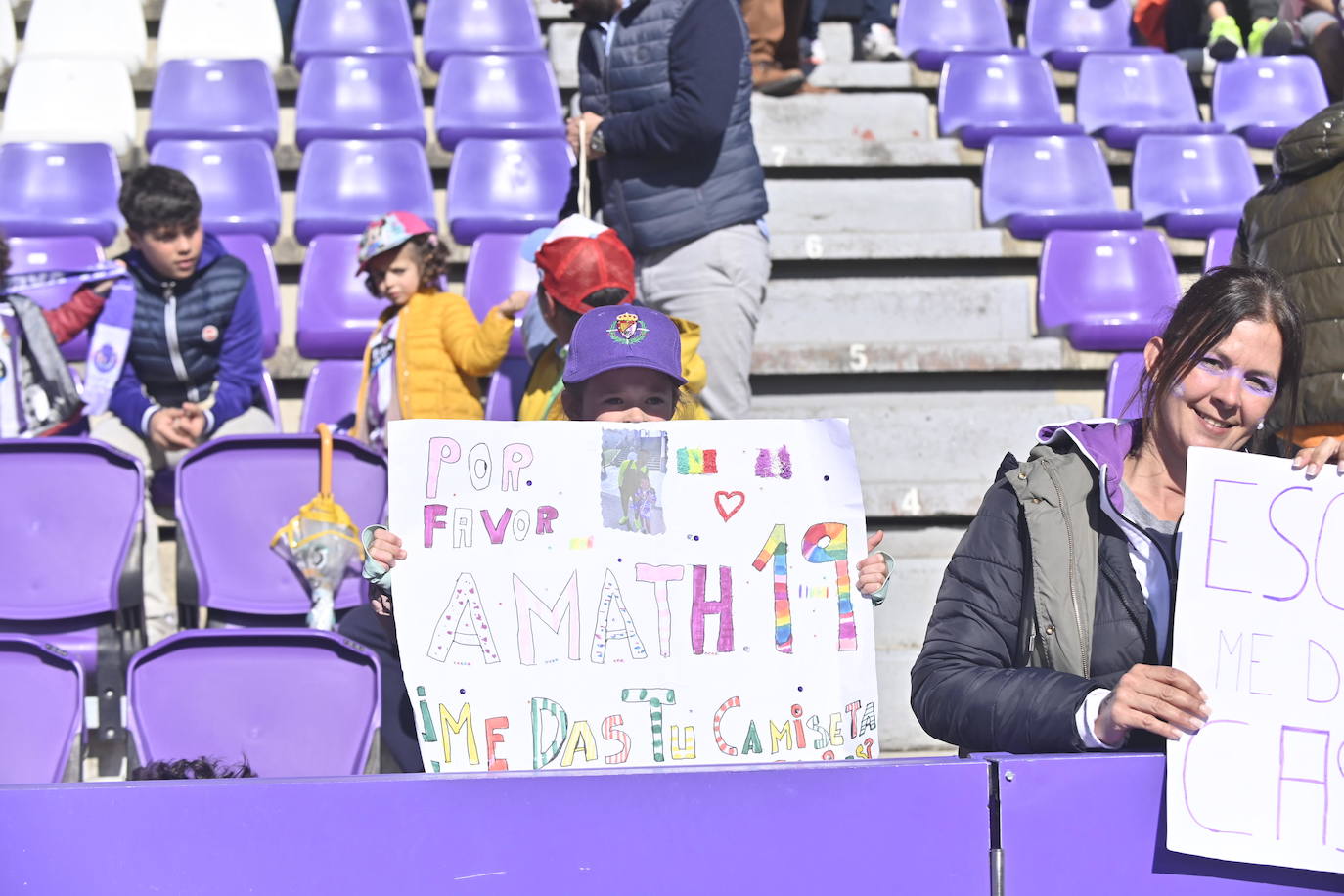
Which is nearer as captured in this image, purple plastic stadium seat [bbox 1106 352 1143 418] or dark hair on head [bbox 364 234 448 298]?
dark hair on head [bbox 364 234 448 298]

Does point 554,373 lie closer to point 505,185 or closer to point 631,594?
point 631,594

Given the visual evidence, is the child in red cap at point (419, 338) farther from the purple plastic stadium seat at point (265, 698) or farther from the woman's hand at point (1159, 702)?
the woman's hand at point (1159, 702)

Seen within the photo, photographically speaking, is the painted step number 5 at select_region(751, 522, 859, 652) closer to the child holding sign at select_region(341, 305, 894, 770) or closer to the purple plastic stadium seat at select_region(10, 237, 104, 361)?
the child holding sign at select_region(341, 305, 894, 770)

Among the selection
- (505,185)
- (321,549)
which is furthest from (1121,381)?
(321,549)

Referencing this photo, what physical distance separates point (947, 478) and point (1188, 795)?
10.7 feet

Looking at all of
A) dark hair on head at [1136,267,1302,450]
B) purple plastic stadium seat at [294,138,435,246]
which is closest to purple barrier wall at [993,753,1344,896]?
dark hair on head at [1136,267,1302,450]

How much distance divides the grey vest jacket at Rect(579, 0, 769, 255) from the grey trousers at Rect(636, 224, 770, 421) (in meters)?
0.05

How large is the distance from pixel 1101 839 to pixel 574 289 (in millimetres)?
2208

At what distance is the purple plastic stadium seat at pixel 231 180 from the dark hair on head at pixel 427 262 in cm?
156

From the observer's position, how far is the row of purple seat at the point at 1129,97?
6.89m

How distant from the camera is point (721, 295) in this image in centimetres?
461

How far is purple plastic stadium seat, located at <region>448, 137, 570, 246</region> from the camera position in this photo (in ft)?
20.5

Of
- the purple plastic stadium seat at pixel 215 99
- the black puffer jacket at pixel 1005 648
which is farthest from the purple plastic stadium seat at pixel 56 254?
the black puffer jacket at pixel 1005 648

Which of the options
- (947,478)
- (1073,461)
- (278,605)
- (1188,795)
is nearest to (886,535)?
(947,478)
